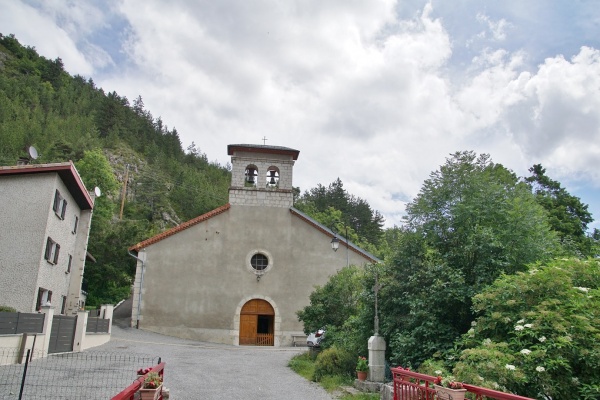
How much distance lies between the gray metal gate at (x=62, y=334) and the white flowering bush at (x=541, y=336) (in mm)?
13110

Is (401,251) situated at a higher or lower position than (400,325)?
higher

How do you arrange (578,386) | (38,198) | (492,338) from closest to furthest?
(578,386) → (492,338) → (38,198)

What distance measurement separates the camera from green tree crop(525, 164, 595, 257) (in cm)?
2805

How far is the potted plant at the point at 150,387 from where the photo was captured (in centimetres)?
540

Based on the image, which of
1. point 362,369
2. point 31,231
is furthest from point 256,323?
point 362,369

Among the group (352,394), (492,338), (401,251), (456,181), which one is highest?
(456,181)

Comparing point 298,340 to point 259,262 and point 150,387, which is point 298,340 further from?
point 150,387

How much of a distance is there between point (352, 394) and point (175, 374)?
502 cm

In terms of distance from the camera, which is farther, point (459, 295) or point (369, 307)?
point (369, 307)

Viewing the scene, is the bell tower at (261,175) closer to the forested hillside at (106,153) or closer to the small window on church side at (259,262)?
the small window on church side at (259,262)

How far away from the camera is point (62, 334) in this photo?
1590 centimetres

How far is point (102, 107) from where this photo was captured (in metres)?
92.1

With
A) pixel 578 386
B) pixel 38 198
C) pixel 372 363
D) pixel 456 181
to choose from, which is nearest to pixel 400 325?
pixel 372 363

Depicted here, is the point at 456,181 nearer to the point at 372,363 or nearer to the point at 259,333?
the point at 372,363
